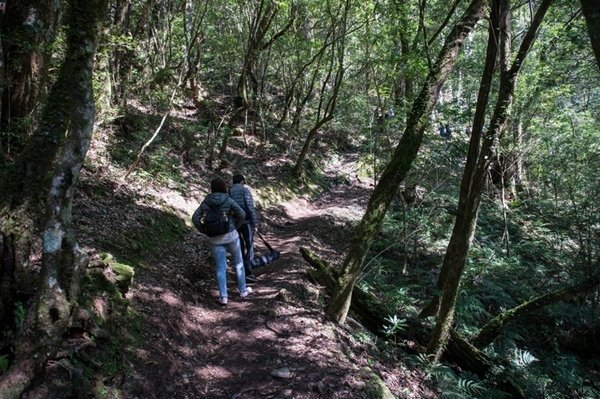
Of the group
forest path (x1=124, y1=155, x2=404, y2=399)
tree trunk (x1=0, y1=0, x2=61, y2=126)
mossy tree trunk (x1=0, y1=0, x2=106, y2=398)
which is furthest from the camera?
tree trunk (x1=0, y1=0, x2=61, y2=126)

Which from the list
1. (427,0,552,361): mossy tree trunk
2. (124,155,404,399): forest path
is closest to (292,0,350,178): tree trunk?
(427,0,552,361): mossy tree trunk

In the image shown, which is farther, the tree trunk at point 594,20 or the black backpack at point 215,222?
the black backpack at point 215,222

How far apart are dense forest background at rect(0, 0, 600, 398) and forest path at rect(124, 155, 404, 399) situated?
0.50m

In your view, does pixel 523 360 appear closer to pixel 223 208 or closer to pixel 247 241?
pixel 247 241

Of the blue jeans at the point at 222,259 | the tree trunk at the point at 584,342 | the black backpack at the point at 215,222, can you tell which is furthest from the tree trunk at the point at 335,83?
the tree trunk at the point at 584,342

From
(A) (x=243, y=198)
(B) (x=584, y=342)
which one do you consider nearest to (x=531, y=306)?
(B) (x=584, y=342)

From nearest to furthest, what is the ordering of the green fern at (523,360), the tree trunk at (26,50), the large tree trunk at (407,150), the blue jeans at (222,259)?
the large tree trunk at (407,150) < the tree trunk at (26,50) < the blue jeans at (222,259) < the green fern at (523,360)

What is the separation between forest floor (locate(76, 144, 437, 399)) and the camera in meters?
4.91

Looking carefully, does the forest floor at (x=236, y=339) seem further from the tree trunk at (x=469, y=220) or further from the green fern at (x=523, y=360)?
the green fern at (x=523, y=360)

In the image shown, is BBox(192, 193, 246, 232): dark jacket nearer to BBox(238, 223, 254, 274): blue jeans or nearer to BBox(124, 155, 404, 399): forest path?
BBox(124, 155, 404, 399): forest path

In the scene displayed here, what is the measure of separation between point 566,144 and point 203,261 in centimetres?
1270

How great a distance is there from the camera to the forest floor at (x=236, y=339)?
4.91 metres

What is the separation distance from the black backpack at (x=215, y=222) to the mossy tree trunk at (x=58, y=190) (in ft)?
8.34

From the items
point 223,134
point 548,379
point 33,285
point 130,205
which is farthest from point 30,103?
point 548,379
